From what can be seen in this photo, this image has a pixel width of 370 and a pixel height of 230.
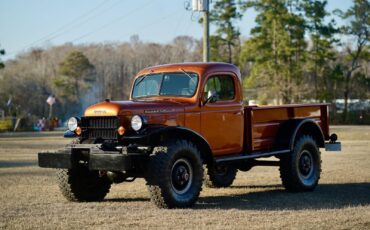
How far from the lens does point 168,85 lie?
11.8 m

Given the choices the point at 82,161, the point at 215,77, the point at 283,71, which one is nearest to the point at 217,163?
the point at 215,77

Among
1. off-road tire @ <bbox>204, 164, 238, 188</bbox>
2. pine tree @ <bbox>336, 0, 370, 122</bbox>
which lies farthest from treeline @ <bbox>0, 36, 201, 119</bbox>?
off-road tire @ <bbox>204, 164, 238, 188</bbox>

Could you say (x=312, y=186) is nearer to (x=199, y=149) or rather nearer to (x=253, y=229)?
(x=199, y=149)

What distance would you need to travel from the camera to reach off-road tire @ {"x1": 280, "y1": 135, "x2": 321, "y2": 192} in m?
12.9

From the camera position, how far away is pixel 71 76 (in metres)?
95.1

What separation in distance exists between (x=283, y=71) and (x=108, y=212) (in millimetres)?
63499

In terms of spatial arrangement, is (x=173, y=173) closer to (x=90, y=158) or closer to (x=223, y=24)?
(x=90, y=158)

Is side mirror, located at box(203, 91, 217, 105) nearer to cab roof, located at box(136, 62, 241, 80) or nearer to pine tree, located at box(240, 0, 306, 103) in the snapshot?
cab roof, located at box(136, 62, 241, 80)

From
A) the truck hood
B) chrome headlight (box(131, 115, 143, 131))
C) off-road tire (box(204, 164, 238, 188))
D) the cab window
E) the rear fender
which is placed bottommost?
off-road tire (box(204, 164, 238, 188))

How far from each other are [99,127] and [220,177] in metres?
3.94

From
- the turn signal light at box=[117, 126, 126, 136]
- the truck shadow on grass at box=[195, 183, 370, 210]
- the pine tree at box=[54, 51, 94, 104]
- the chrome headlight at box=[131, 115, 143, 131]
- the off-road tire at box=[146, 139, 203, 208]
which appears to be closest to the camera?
the off-road tire at box=[146, 139, 203, 208]

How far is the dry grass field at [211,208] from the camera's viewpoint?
891 cm

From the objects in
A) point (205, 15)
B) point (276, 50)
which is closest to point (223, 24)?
point (276, 50)

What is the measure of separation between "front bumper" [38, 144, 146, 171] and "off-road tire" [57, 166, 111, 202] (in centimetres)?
37
